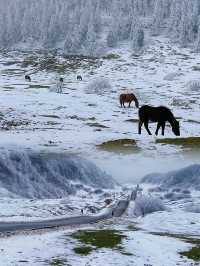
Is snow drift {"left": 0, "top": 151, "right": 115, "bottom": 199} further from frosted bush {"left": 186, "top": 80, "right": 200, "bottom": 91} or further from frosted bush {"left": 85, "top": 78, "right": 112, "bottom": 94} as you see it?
frosted bush {"left": 186, "top": 80, "right": 200, "bottom": 91}

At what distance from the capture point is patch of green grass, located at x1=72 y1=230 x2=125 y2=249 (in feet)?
68.1

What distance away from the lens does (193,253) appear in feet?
67.1

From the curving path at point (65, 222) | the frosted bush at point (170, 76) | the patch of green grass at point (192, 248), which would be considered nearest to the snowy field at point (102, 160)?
the patch of green grass at point (192, 248)

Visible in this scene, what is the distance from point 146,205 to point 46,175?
7.13m

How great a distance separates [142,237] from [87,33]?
130901 millimetres

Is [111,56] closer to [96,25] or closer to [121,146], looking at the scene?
[96,25]

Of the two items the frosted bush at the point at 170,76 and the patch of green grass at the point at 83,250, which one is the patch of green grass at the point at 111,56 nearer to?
the frosted bush at the point at 170,76

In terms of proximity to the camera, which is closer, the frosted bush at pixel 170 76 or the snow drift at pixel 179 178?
the snow drift at pixel 179 178

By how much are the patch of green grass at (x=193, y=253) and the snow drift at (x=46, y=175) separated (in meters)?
11.6

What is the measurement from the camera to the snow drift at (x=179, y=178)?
3294 centimetres

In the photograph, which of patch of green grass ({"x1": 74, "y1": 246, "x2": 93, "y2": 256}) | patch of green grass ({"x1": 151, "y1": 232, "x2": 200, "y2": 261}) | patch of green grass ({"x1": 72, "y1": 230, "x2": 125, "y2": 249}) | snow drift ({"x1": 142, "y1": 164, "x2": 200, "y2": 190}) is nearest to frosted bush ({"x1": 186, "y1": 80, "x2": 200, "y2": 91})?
snow drift ({"x1": 142, "y1": 164, "x2": 200, "y2": 190})

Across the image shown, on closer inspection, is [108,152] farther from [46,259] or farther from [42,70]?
[42,70]

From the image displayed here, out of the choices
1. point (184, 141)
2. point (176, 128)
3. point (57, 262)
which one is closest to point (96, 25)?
point (176, 128)

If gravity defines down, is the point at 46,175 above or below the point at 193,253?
below
